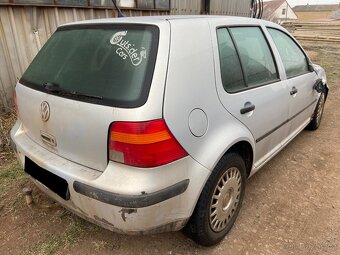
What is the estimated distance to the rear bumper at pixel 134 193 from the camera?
1.65 meters

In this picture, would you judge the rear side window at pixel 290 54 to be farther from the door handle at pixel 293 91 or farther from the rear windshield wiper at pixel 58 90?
the rear windshield wiper at pixel 58 90

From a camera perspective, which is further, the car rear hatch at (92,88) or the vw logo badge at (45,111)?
the vw logo badge at (45,111)

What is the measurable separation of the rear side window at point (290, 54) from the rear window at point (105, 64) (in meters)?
1.68

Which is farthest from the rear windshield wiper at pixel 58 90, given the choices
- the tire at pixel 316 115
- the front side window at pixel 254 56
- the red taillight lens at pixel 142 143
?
the tire at pixel 316 115

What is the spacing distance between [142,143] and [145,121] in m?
0.12

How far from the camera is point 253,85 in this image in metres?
2.42

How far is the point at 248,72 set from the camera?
2.40 m

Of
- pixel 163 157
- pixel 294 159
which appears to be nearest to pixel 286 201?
pixel 294 159

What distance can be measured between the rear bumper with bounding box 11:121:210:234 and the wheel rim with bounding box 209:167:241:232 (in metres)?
0.31

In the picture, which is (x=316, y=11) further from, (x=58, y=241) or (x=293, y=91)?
(x=58, y=241)

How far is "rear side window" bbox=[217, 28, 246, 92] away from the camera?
6.94ft

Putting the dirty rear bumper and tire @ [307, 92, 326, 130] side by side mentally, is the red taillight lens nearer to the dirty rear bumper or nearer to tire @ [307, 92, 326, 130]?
the dirty rear bumper

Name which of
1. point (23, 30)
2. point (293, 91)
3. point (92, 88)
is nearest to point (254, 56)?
point (293, 91)

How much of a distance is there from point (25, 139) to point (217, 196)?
151cm
